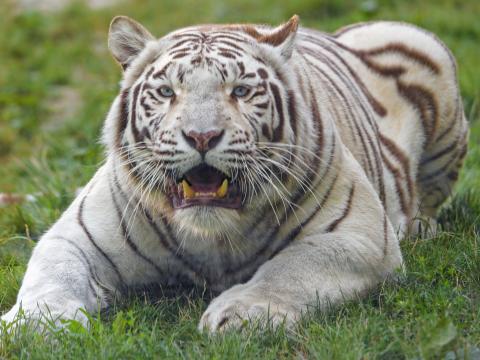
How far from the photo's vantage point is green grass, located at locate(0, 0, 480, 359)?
2.93m

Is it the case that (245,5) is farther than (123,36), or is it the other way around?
(245,5)

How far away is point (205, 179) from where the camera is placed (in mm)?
3270

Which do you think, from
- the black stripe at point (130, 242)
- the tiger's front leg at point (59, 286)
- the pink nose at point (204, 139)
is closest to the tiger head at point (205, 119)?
the pink nose at point (204, 139)

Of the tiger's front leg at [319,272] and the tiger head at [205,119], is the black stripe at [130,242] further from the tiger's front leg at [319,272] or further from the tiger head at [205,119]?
the tiger's front leg at [319,272]

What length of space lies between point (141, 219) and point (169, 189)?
266 mm

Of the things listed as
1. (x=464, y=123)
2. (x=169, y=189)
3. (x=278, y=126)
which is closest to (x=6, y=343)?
(x=169, y=189)

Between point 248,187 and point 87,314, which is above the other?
point 248,187

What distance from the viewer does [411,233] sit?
172 inches

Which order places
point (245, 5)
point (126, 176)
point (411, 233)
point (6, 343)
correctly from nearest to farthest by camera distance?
point (6, 343)
point (126, 176)
point (411, 233)
point (245, 5)

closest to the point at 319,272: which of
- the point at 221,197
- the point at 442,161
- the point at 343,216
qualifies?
the point at 343,216

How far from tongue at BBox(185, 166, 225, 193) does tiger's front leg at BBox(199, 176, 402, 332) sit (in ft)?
1.17

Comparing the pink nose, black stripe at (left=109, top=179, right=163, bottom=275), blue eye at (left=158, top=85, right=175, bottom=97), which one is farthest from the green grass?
blue eye at (left=158, top=85, right=175, bottom=97)

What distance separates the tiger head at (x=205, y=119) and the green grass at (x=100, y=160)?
1.36 ft

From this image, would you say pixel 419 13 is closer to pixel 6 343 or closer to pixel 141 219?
pixel 141 219
